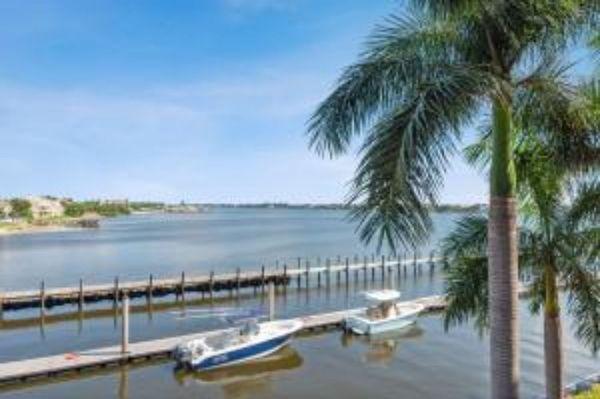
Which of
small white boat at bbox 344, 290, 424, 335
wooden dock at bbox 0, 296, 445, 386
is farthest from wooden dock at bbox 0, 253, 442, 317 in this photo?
wooden dock at bbox 0, 296, 445, 386

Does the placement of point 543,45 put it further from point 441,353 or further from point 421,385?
Answer: point 441,353

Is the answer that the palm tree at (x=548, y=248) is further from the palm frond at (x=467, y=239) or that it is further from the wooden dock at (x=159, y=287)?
the wooden dock at (x=159, y=287)

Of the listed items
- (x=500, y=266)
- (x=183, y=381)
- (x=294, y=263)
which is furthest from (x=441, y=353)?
(x=294, y=263)

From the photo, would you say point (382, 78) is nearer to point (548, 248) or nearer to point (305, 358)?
point (548, 248)

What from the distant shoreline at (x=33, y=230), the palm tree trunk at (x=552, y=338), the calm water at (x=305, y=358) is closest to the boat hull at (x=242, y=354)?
the calm water at (x=305, y=358)

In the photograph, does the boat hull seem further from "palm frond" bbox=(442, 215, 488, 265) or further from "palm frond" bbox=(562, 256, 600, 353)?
"palm frond" bbox=(562, 256, 600, 353)

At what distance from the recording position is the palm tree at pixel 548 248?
10.9 metres

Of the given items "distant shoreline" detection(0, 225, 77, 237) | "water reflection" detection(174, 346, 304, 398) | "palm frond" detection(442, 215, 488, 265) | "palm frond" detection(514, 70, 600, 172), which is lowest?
"water reflection" detection(174, 346, 304, 398)

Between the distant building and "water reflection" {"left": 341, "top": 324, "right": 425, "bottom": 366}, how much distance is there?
162 m

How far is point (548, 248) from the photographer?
11.1 meters

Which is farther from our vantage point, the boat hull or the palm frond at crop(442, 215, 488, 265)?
the boat hull

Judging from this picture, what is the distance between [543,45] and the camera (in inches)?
356

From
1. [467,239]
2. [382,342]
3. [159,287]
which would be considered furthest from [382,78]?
[159,287]

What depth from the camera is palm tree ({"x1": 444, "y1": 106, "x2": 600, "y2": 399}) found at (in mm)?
10898
